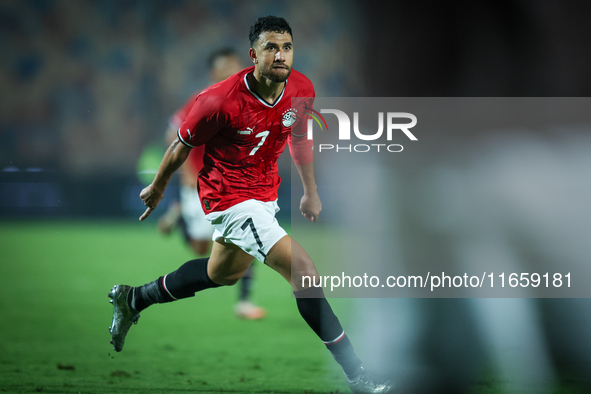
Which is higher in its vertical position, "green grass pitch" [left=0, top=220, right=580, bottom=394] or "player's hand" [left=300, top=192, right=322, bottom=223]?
"player's hand" [left=300, top=192, right=322, bottom=223]

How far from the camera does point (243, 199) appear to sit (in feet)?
8.43

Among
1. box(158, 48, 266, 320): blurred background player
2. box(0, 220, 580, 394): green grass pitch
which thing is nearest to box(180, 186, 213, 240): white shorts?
box(158, 48, 266, 320): blurred background player

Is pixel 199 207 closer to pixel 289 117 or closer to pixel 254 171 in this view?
pixel 254 171

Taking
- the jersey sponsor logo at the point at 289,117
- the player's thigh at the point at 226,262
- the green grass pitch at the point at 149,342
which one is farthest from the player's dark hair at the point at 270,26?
the green grass pitch at the point at 149,342

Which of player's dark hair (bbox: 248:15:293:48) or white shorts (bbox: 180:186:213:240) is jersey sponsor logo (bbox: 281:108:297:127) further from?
white shorts (bbox: 180:186:213:240)

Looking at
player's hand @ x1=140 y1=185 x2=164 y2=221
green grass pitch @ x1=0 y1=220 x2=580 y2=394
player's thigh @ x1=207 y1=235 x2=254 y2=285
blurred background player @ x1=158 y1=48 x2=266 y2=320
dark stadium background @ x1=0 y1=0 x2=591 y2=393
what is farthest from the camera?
blurred background player @ x1=158 y1=48 x2=266 y2=320

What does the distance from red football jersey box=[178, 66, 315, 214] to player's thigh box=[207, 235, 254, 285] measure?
20cm

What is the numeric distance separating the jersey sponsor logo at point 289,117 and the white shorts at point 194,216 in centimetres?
198

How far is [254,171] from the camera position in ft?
8.61

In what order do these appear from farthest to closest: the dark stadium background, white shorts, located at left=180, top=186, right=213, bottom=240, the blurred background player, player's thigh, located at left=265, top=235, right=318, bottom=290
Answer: white shorts, located at left=180, top=186, right=213, bottom=240 < the blurred background player < the dark stadium background < player's thigh, located at left=265, top=235, right=318, bottom=290

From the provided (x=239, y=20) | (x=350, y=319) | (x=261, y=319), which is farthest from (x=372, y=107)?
(x=239, y=20)

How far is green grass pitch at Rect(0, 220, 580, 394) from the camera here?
2820mm

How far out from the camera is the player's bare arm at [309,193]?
9.35ft

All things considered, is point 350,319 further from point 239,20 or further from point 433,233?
point 239,20
